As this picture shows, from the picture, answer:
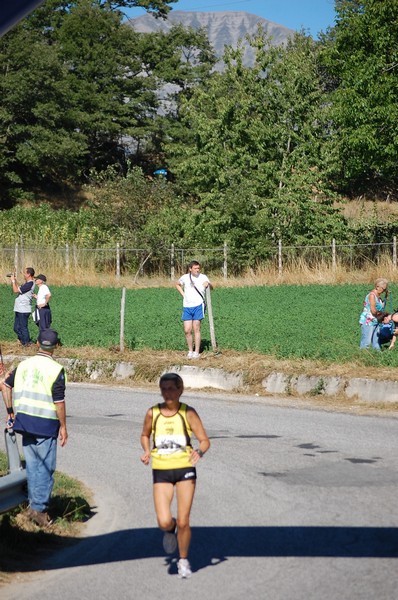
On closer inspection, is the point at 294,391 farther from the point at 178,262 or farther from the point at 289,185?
the point at 289,185

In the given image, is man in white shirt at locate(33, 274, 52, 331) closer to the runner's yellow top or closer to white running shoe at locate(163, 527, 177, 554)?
the runner's yellow top

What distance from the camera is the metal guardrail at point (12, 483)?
27.4 feet

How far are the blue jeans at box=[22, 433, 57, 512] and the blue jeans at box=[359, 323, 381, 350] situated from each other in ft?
35.8

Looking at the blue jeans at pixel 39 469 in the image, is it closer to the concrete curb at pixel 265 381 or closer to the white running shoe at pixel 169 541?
the white running shoe at pixel 169 541

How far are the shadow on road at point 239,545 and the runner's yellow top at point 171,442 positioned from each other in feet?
2.71

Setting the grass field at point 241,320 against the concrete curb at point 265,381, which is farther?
the grass field at point 241,320

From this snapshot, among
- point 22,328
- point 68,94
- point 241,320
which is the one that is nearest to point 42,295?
point 22,328

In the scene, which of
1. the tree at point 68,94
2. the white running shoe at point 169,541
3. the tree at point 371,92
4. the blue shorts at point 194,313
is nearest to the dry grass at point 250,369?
the blue shorts at point 194,313

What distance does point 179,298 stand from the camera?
3362 centimetres

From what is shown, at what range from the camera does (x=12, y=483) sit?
8.62 meters

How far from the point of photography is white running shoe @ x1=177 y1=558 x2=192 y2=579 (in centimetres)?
762

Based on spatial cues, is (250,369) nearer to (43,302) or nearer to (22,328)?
(43,302)

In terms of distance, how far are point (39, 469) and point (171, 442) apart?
1752 mm

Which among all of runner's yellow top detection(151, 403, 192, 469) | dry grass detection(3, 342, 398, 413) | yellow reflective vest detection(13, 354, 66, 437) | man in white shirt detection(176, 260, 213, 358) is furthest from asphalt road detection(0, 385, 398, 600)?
man in white shirt detection(176, 260, 213, 358)
